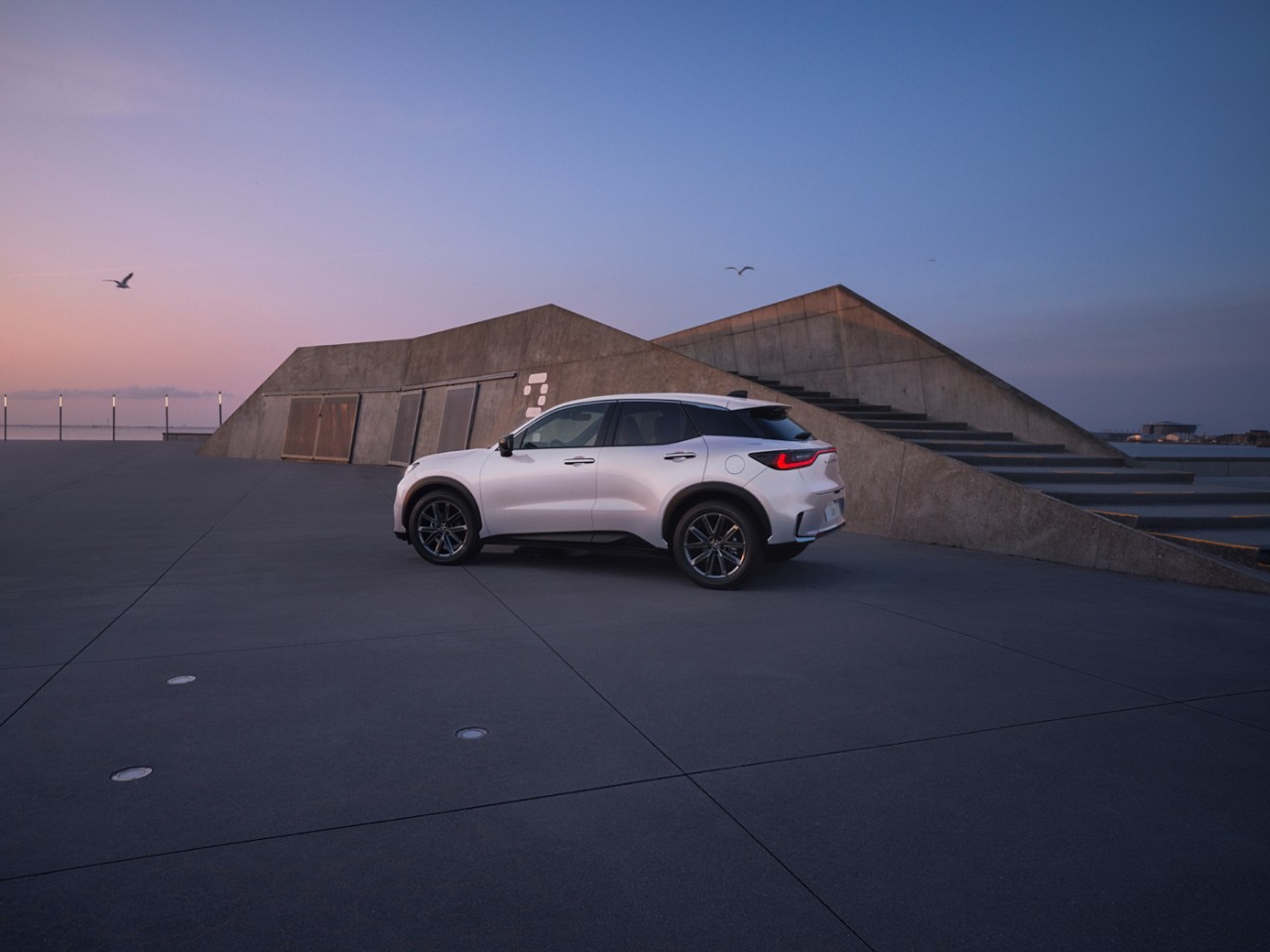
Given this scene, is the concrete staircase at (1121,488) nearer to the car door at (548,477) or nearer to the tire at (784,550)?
the tire at (784,550)

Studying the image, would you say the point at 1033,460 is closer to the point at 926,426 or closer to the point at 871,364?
the point at 926,426

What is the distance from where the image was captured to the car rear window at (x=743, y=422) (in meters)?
7.76

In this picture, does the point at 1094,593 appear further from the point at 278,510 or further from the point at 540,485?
the point at 278,510

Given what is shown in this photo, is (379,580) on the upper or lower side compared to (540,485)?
lower

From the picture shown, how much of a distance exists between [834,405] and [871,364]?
3.46 feet

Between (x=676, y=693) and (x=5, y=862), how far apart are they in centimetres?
282

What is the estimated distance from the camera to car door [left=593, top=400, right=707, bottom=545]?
7.78m

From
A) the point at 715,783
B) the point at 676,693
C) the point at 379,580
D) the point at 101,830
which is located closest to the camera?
the point at 101,830

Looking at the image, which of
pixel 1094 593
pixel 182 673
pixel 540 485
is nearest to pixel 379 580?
pixel 540 485

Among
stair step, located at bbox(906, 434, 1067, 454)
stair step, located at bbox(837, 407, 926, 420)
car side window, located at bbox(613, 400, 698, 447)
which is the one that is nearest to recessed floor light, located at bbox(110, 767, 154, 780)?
car side window, located at bbox(613, 400, 698, 447)

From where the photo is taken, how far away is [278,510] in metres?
14.0

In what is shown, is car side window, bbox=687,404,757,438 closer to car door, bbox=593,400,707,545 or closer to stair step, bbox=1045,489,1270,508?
car door, bbox=593,400,707,545

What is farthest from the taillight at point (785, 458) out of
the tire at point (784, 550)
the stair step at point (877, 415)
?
the stair step at point (877, 415)

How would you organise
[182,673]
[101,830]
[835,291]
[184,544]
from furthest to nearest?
[835,291]
[184,544]
[182,673]
[101,830]
